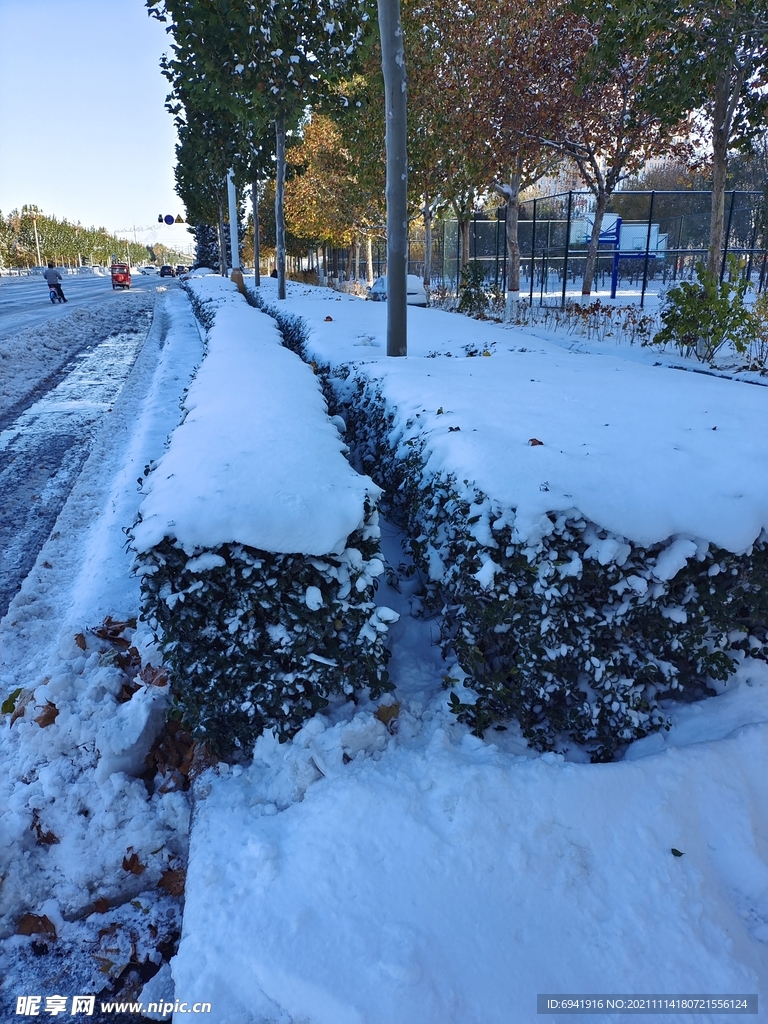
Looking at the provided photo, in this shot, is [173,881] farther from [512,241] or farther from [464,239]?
[464,239]

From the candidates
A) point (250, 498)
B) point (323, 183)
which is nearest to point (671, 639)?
point (250, 498)

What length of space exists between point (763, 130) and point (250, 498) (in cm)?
1249

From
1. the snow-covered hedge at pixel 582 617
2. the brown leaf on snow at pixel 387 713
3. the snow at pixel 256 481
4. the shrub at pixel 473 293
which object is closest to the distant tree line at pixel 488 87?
the shrub at pixel 473 293

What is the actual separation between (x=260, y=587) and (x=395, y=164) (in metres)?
4.76

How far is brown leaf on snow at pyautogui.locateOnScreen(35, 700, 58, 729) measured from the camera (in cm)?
283

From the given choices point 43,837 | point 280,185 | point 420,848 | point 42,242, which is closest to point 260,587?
point 420,848

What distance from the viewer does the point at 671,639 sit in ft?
8.09

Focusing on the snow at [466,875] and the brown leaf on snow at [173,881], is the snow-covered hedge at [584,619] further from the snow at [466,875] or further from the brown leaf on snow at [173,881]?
the brown leaf on snow at [173,881]

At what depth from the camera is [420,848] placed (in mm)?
2094

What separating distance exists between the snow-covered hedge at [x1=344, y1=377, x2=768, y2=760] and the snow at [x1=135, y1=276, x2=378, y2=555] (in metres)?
0.50

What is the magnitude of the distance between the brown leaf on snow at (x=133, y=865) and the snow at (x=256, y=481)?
1.13 metres

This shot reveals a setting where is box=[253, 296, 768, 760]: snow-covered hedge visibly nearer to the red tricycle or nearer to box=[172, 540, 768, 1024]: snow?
box=[172, 540, 768, 1024]: snow

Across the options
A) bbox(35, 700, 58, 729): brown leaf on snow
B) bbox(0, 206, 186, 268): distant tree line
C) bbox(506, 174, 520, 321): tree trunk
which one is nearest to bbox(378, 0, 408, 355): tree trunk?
bbox(35, 700, 58, 729): brown leaf on snow

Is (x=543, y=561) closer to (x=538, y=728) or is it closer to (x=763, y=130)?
(x=538, y=728)
